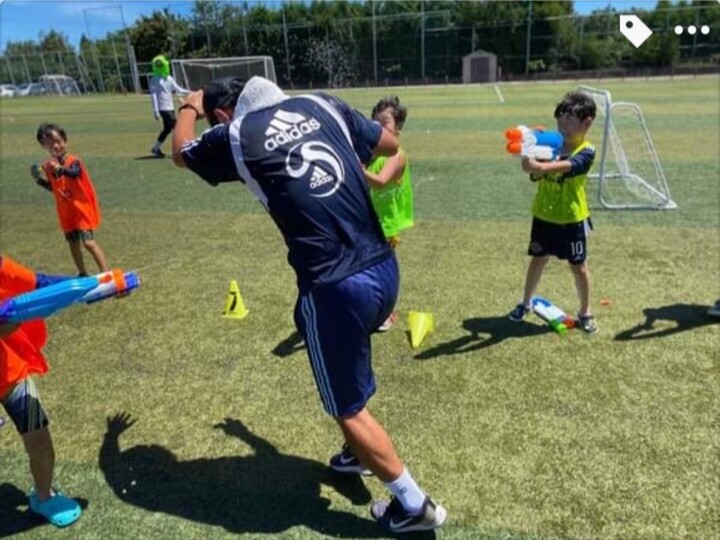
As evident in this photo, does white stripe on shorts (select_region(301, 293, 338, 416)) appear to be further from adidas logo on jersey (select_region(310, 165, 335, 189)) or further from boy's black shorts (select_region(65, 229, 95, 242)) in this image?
boy's black shorts (select_region(65, 229, 95, 242))

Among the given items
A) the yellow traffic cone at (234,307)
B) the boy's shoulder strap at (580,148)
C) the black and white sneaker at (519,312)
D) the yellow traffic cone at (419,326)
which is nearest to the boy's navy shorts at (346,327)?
the yellow traffic cone at (419,326)

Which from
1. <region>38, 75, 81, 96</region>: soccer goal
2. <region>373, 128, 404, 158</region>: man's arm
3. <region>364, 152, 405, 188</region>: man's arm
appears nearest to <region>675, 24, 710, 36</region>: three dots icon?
<region>38, 75, 81, 96</region>: soccer goal

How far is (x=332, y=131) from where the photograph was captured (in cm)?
242

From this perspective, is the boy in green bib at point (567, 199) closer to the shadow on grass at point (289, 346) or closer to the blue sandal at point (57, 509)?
the shadow on grass at point (289, 346)

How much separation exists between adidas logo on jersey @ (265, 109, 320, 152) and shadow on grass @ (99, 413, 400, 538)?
178 cm

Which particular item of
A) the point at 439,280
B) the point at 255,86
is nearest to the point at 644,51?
the point at 439,280

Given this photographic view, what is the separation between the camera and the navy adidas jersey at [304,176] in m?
2.30

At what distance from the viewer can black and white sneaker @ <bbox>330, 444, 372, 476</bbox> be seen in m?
3.06

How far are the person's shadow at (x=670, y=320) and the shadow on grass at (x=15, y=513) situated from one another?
Answer: 393 centimetres

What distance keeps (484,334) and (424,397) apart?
3.43 feet

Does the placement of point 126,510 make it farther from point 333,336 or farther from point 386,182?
point 386,182

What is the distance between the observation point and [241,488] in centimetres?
302

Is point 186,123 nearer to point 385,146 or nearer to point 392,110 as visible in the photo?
point 385,146

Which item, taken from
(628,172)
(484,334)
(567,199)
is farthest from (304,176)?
(628,172)
